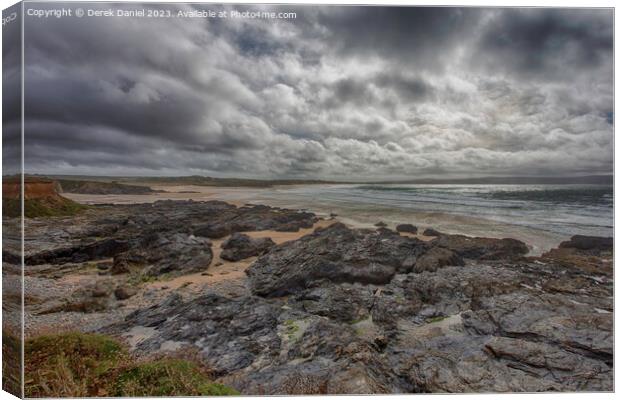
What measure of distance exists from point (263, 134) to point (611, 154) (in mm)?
5849

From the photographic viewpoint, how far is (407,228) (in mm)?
6055

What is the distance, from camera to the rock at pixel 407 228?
6.05 metres

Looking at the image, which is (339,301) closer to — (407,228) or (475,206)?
(407,228)

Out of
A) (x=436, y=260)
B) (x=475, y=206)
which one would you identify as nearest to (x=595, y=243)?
(x=475, y=206)

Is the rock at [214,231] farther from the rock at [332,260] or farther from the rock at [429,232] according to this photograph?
the rock at [429,232]

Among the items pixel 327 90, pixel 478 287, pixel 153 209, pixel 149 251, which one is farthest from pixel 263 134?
pixel 478 287

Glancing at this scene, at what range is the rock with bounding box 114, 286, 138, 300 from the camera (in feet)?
17.9

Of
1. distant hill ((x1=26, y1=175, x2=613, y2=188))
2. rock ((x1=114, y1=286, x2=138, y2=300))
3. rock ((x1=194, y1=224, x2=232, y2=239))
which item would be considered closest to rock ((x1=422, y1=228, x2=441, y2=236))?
distant hill ((x1=26, y1=175, x2=613, y2=188))

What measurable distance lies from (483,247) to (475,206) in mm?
731

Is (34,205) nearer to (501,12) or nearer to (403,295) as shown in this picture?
(403,295)

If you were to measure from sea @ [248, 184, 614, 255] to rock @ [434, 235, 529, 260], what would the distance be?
0.35 feet

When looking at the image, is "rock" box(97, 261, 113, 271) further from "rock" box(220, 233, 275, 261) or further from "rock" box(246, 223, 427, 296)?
"rock" box(246, 223, 427, 296)

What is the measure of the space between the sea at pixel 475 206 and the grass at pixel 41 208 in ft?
9.55

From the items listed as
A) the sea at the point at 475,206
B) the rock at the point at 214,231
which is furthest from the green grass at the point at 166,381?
the sea at the point at 475,206
